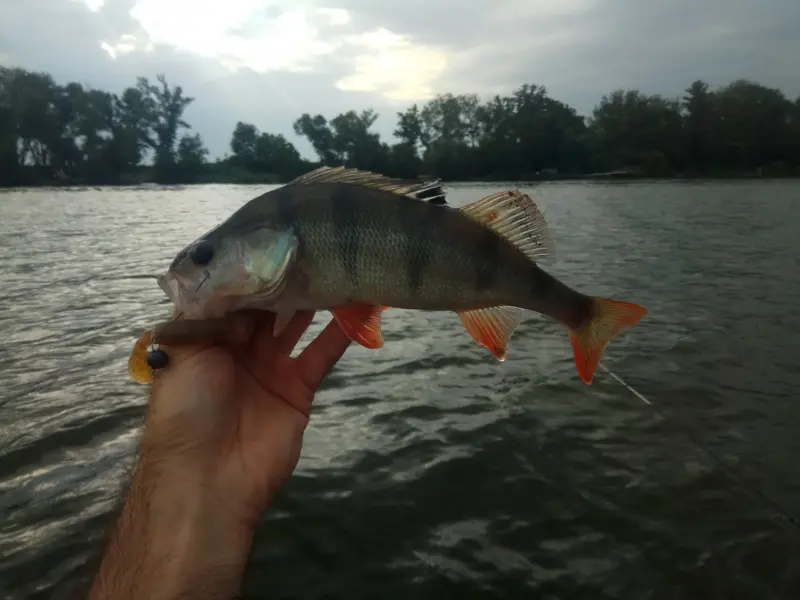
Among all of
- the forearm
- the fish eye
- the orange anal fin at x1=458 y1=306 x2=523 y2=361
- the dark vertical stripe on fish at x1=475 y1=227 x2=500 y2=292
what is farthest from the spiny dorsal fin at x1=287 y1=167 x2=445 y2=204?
the forearm

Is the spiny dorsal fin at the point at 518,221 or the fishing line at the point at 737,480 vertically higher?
the spiny dorsal fin at the point at 518,221

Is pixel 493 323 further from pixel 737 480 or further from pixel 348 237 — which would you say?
pixel 737 480

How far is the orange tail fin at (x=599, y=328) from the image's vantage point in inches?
135

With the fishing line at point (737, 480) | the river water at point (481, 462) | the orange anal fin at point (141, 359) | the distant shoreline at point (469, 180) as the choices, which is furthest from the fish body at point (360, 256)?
the distant shoreline at point (469, 180)

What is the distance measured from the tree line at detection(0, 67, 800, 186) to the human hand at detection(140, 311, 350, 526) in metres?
94.1

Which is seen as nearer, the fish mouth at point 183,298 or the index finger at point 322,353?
the fish mouth at point 183,298

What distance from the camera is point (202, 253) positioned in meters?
2.91

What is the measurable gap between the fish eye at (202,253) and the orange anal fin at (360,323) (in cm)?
66

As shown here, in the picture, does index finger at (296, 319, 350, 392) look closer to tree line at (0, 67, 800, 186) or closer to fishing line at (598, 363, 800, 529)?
fishing line at (598, 363, 800, 529)

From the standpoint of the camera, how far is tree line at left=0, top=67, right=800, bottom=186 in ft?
337

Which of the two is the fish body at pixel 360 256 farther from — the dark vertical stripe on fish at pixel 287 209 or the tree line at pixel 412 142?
the tree line at pixel 412 142

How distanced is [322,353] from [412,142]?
402ft

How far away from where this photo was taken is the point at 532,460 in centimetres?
615

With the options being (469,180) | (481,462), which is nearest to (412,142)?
(469,180)
